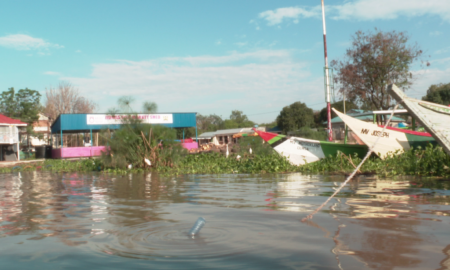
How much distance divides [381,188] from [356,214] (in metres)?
3.11

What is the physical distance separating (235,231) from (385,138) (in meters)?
9.62

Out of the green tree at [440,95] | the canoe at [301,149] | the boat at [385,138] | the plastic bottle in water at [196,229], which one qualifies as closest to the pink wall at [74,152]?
the canoe at [301,149]

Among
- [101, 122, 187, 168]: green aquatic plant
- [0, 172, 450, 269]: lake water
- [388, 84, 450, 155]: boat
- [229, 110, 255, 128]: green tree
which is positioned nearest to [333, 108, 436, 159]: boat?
[388, 84, 450, 155]: boat

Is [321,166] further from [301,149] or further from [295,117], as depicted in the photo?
[295,117]

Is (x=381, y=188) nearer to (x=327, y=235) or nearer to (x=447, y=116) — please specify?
(x=447, y=116)

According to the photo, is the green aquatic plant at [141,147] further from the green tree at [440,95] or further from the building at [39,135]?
the green tree at [440,95]

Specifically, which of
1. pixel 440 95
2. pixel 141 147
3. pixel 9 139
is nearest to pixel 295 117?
pixel 440 95

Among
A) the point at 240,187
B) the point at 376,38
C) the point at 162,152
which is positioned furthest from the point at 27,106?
the point at 240,187

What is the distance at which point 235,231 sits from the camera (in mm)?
4789

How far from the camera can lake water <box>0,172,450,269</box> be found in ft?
11.9

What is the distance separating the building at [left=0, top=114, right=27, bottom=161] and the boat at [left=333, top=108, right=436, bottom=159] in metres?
29.1

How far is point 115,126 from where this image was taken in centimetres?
1884

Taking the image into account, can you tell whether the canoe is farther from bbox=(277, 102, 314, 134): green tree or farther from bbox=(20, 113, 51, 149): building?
bbox=(277, 102, 314, 134): green tree

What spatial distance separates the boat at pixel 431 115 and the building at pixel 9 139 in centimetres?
3204
